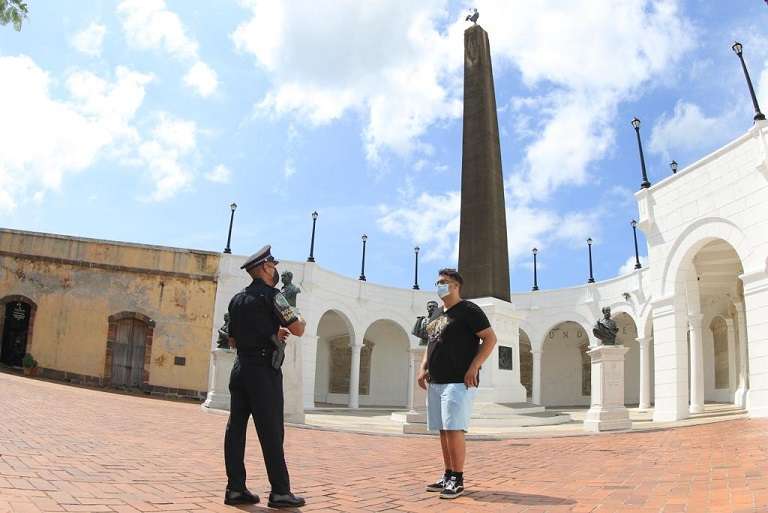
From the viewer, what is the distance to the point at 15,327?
66.4ft

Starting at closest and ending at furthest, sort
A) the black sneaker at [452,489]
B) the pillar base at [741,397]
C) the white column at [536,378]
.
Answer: the black sneaker at [452,489] → the pillar base at [741,397] → the white column at [536,378]

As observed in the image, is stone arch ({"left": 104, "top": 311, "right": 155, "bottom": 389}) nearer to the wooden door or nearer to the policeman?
the wooden door

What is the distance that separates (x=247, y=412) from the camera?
375cm

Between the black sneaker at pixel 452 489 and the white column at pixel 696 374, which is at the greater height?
the white column at pixel 696 374

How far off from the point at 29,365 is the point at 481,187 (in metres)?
16.0

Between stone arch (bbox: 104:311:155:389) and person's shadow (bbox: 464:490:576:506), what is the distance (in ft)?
60.8

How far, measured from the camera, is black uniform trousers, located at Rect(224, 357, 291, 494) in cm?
354

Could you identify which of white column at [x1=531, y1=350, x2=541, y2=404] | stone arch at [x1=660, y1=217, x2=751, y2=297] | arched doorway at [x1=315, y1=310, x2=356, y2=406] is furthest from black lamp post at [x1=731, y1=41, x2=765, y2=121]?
arched doorway at [x1=315, y1=310, x2=356, y2=406]

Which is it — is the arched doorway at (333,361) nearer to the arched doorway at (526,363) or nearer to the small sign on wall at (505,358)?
the arched doorway at (526,363)

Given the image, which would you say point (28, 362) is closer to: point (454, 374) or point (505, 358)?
point (505, 358)

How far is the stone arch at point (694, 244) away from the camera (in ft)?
41.3

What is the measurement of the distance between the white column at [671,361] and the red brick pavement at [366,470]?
528 cm

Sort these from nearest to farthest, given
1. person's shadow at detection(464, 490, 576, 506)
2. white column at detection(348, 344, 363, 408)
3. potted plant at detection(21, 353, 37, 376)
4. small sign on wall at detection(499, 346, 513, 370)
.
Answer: person's shadow at detection(464, 490, 576, 506) → small sign on wall at detection(499, 346, 513, 370) → potted plant at detection(21, 353, 37, 376) → white column at detection(348, 344, 363, 408)

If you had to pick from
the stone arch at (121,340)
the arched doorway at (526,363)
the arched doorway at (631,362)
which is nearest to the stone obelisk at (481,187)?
the stone arch at (121,340)
